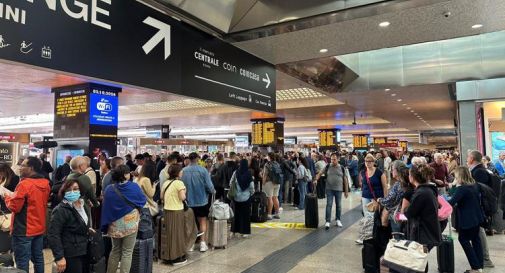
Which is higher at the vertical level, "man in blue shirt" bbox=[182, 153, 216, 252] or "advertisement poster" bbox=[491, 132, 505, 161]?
"advertisement poster" bbox=[491, 132, 505, 161]

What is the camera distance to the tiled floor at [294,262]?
5.06 metres

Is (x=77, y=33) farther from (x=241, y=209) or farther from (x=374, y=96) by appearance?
(x=374, y=96)

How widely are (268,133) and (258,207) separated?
938cm

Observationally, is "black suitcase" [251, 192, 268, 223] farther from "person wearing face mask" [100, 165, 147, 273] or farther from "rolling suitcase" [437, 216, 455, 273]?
"person wearing face mask" [100, 165, 147, 273]

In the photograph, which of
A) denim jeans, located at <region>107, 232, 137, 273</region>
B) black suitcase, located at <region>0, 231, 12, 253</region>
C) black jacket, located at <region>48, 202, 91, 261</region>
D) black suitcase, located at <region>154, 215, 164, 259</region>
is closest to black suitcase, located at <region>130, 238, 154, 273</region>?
denim jeans, located at <region>107, 232, 137, 273</region>

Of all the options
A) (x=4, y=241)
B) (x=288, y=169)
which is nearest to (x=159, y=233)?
(x=4, y=241)

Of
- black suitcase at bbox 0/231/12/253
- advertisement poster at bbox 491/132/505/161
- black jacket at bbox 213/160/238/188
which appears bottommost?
black suitcase at bbox 0/231/12/253

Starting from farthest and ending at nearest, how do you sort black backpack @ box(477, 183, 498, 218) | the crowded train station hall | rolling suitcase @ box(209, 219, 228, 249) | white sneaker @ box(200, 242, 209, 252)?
rolling suitcase @ box(209, 219, 228, 249) → white sneaker @ box(200, 242, 209, 252) → black backpack @ box(477, 183, 498, 218) → the crowded train station hall

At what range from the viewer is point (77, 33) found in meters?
2.51

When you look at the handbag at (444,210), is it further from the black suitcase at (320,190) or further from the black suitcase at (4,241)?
the black suitcase at (320,190)

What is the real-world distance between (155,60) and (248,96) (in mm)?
1535

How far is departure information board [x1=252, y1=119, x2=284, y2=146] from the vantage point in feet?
57.6

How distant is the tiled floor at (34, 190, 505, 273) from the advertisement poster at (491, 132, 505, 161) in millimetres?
5728

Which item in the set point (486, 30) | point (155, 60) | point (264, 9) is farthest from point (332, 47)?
point (155, 60)
